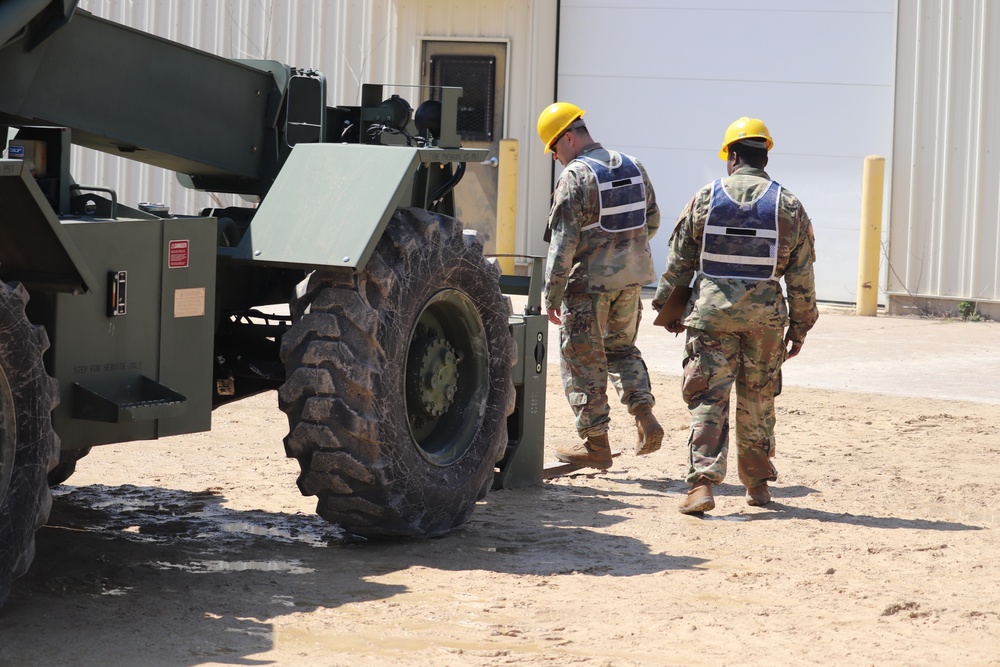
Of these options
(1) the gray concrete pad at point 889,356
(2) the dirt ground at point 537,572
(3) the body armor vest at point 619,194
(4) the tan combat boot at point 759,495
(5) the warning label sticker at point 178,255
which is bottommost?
(2) the dirt ground at point 537,572

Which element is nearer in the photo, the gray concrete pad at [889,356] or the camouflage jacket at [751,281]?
the camouflage jacket at [751,281]

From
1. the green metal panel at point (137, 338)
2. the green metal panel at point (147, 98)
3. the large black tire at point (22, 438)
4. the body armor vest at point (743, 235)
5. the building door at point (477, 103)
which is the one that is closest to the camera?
the large black tire at point (22, 438)

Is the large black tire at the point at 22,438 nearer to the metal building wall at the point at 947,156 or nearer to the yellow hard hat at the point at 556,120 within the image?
the yellow hard hat at the point at 556,120

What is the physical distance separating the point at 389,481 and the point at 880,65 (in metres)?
10.3

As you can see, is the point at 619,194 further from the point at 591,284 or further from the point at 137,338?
the point at 137,338

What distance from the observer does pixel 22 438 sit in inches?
170

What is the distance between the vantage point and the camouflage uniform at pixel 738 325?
651cm

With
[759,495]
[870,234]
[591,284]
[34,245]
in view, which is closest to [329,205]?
[34,245]

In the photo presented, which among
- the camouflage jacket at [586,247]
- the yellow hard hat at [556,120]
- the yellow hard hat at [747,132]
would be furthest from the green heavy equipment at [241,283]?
the yellow hard hat at [747,132]

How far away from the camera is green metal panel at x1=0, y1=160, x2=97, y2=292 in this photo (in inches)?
168

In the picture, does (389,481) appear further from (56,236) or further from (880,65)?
(880,65)

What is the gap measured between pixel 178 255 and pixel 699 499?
274 cm

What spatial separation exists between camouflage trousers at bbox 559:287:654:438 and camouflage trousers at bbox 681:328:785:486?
2.48 ft

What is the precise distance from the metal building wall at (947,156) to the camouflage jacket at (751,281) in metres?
7.69
